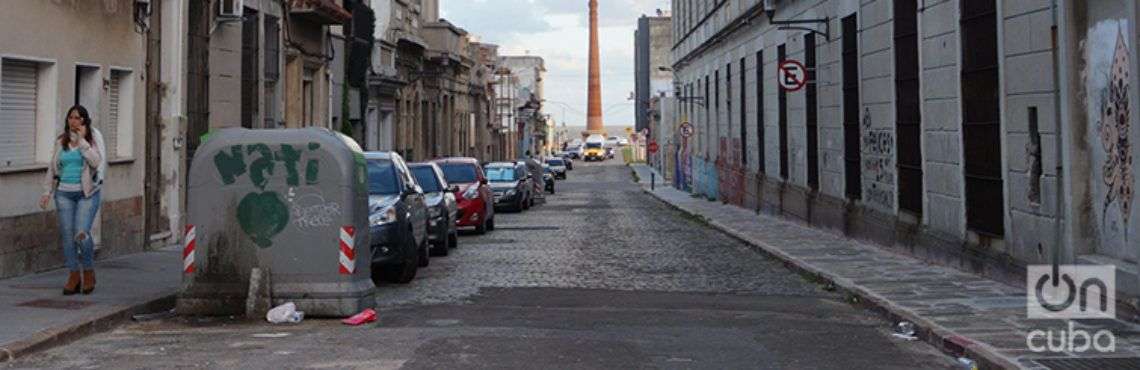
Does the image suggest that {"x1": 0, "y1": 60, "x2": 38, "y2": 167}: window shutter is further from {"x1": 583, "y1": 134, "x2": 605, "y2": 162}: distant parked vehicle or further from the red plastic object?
{"x1": 583, "y1": 134, "x2": 605, "y2": 162}: distant parked vehicle

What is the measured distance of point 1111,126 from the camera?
442 inches

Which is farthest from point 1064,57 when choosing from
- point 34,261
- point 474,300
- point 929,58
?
point 34,261

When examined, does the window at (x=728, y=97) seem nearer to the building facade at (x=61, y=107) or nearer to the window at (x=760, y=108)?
the window at (x=760, y=108)

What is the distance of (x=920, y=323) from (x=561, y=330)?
3.03 m

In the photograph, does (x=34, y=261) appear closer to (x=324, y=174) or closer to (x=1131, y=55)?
(x=324, y=174)

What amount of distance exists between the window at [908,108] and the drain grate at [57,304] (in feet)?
36.3

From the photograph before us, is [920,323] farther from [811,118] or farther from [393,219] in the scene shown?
[811,118]

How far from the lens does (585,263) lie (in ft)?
58.9

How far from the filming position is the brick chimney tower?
13600cm

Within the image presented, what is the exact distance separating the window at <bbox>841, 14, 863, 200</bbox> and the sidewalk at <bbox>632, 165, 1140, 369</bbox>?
1.05 m

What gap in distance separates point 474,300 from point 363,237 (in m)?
1.84

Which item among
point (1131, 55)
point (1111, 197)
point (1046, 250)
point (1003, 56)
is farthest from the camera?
point (1003, 56)

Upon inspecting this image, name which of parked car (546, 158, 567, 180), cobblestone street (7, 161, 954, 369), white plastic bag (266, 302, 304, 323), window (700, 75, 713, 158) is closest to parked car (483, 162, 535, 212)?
window (700, 75, 713, 158)

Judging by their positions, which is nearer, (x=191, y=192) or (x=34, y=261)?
(x=191, y=192)
